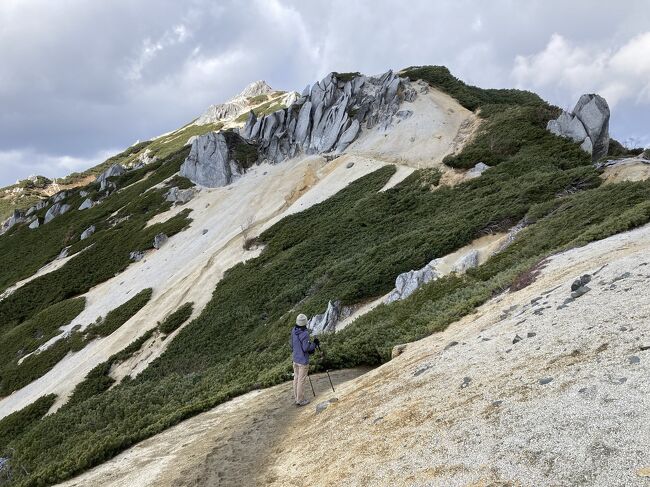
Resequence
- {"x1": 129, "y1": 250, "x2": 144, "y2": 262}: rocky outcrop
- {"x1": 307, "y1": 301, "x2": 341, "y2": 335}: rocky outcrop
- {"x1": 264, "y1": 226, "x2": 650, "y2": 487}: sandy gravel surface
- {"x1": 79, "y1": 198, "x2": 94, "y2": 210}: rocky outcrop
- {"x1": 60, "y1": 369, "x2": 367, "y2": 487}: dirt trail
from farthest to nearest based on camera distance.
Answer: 1. {"x1": 79, "y1": 198, "x2": 94, "y2": 210}: rocky outcrop
2. {"x1": 129, "y1": 250, "x2": 144, "y2": 262}: rocky outcrop
3. {"x1": 307, "y1": 301, "x2": 341, "y2": 335}: rocky outcrop
4. {"x1": 60, "y1": 369, "x2": 367, "y2": 487}: dirt trail
5. {"x1": 264, "y1": 226, "x2": 650, "y2": 487}: sandy gravel surface

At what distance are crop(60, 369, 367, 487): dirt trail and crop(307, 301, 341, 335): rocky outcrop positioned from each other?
390 inches

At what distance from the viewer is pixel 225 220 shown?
208 feet

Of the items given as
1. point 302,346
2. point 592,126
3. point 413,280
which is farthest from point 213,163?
point 302,346

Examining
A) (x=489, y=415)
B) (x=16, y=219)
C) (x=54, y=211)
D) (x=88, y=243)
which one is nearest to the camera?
(x=489, y=415)

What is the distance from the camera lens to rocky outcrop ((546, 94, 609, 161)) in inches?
1729

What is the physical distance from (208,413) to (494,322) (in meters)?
11.3

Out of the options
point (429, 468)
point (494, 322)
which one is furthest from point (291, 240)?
point (429, 468)

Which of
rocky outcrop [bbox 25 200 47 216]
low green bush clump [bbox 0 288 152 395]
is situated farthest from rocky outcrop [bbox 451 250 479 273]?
rocky outcrop [bbox 25 200 47 216]

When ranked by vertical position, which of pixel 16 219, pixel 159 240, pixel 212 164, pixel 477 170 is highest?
pixel 16 219

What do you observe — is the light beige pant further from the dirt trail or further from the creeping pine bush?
the creeping pine bush

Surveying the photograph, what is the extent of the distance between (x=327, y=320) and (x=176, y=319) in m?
18.8

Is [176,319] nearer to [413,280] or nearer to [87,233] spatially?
[413,280]

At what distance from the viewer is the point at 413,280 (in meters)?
25.2

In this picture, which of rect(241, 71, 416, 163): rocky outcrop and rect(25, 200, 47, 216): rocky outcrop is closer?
rect(241, 71, 416, 163): rocky outcrop
